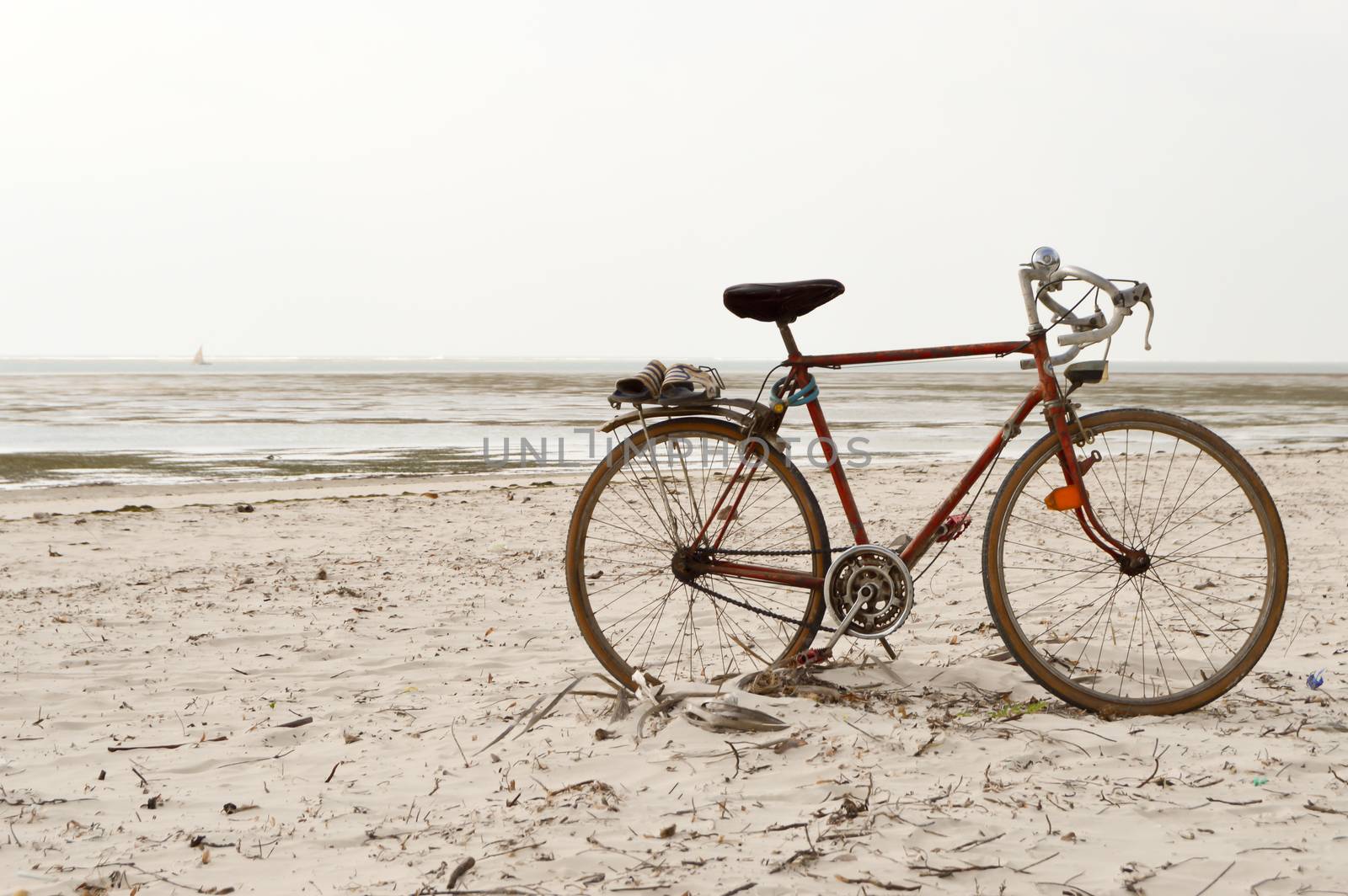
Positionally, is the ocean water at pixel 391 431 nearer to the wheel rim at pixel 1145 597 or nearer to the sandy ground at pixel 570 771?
the wheel rim at pixel 1145 597

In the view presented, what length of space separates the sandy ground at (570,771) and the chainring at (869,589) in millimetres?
279

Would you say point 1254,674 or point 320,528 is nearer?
→ point 1254,674

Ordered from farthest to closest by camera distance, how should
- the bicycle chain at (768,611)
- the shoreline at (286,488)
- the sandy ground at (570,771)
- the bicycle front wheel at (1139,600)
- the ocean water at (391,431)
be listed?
the ocean water at (391,431) → the shoreline at (286,488) → the bicycle chain at (768,611) → the bicycle front wheel at (1139,600) → the sandy ground at (570,771)

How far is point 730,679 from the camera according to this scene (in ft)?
11.5

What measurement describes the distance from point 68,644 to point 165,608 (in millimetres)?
689

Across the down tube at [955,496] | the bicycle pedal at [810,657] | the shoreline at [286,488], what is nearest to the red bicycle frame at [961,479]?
the down tube at [955,496]

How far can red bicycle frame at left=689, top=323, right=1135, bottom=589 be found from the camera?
10.7 ft

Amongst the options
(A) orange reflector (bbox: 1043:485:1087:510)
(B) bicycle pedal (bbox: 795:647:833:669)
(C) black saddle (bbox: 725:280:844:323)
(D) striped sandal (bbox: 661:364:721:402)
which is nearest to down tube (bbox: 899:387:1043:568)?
(A) orange reflector (bbox: 1043:485:1087:510)

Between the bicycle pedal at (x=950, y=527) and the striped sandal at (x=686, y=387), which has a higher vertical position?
the striped sandal at (x=686, y=387)

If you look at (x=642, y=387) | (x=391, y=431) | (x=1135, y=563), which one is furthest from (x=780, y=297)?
(x=391, y=431)

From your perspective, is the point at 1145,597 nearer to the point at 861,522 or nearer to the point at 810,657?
the point at 861,522

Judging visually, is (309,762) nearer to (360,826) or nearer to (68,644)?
(360,826)

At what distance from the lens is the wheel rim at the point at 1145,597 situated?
3215 millimetres

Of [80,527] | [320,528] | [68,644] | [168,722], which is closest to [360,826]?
[168,722]
